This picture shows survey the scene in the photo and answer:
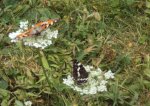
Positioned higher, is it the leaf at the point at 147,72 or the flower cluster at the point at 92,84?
the flower cluster at the point at 92,84

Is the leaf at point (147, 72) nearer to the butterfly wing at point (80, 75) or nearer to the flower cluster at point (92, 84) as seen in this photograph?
the flower cluster at point (92, 84)

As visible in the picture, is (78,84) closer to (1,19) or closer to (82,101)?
(82,101)

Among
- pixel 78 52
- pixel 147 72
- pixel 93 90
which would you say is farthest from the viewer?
pixel 78 52

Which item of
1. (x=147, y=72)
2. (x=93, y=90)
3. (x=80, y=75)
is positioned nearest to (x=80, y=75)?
(x=80, y=75)

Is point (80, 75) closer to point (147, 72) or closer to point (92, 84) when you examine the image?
point (92, 84)

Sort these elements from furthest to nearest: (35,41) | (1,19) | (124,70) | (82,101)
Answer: (1,19), (124,70), (82,101), (35,41)

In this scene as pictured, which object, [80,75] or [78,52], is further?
[78,52]

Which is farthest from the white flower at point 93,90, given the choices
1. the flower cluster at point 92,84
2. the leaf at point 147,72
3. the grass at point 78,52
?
the leaf at point 147,72

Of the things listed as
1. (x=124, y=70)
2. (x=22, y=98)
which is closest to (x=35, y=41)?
(x=22, y=98)
